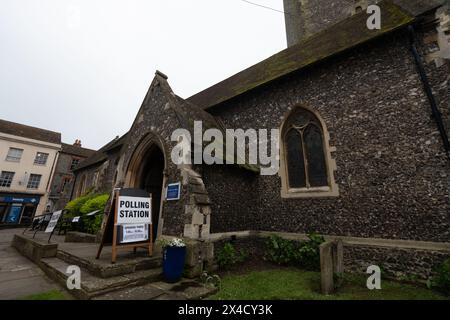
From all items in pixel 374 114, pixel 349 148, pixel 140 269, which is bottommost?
pixel 140 269

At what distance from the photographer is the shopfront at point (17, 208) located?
80.3 ft

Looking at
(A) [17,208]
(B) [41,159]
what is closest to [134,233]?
(A) [17,208]

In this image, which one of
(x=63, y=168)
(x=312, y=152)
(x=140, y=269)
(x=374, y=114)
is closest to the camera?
(x=140, y=269)

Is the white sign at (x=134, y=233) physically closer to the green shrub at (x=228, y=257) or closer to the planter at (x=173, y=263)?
the planter at (x=173, y=263)

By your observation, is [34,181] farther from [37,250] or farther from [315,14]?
[315,14]

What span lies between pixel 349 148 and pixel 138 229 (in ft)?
20.6

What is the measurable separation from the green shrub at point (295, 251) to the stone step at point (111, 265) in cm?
357

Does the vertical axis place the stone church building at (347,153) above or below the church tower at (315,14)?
below

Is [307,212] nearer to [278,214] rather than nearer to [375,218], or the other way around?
[278,214]

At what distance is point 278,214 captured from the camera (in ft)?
24.0

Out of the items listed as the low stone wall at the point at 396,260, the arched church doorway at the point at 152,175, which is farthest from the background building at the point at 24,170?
the low stone wall at the point at 396,260
